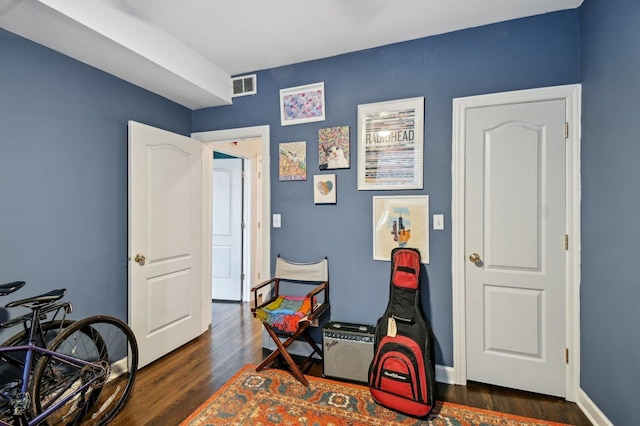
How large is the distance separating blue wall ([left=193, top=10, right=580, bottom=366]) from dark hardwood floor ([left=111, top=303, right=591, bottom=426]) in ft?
1.24

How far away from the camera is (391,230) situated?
2.49 metres

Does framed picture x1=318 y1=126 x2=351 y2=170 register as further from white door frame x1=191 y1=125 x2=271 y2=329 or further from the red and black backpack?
the red and black backpack

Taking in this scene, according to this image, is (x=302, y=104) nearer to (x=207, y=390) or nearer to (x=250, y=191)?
(x=250, y=191)

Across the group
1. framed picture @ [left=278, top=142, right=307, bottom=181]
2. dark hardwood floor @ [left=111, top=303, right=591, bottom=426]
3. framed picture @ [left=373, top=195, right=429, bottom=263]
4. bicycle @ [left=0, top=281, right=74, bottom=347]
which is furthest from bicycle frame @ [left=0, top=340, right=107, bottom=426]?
framed picture @ [left=373, top=195, right=429, bottom=263]

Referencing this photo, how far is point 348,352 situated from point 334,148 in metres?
1.67

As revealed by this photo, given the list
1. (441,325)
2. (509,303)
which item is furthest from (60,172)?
(509,303)

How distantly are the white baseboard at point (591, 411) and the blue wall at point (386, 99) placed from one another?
802 millimetres

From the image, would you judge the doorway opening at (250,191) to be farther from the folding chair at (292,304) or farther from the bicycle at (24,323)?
the bicycle at (24,323)

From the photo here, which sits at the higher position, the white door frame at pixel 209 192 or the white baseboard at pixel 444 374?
the white door frame at pixel 209 192

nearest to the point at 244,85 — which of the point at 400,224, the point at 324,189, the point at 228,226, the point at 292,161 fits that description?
the point at 292,161

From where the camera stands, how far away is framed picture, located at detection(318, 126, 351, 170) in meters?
2.63

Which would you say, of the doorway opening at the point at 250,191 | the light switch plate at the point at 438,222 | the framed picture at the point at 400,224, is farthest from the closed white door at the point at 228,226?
the light switch plate at the point at 438,222

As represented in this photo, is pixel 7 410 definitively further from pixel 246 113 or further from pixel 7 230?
pixel 246 113

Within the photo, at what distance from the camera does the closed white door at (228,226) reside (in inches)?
173
